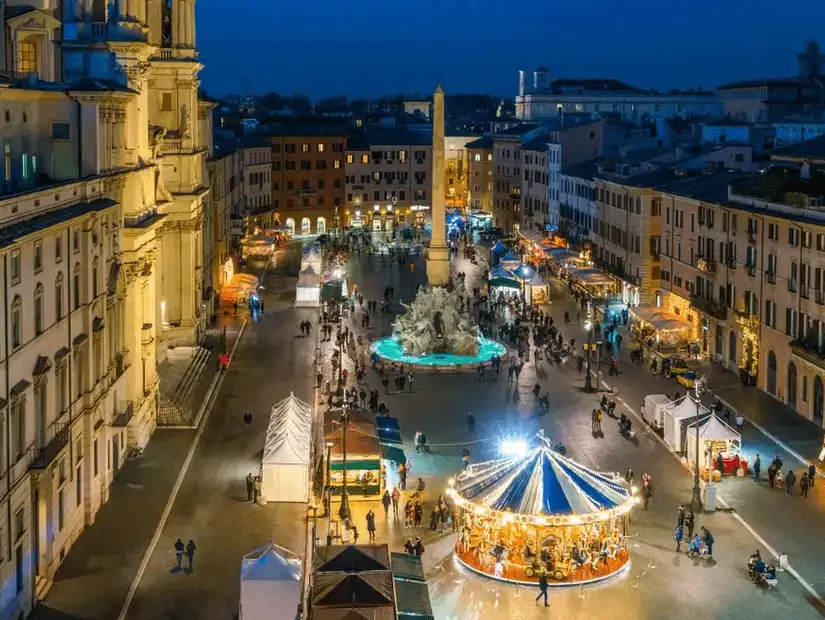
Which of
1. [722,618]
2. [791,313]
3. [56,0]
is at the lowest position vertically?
[722,618]

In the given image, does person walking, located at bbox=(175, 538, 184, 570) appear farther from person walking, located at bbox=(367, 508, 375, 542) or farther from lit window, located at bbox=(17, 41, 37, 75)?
lit window, located at bbox=(17, 41, 37, 75)

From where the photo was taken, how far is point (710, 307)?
6988 centimetres

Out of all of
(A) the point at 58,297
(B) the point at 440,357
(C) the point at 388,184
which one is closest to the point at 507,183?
(C) the point at 388,184

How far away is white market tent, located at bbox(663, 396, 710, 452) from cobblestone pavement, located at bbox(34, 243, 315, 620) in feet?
50.5

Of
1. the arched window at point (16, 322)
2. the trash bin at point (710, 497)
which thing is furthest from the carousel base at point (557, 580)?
the arched window at point (16, 322)

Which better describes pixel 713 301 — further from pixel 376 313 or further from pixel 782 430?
pixel 376 313

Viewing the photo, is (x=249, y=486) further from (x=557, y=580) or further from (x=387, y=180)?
(x=387, y=180)

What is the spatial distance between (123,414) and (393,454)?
9310 millimetres

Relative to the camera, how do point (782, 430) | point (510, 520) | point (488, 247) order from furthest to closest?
point (488, 247) → point (782, 430) → point (510, 520)

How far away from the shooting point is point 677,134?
428ft

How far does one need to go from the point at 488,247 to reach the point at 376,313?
52048 millimetres

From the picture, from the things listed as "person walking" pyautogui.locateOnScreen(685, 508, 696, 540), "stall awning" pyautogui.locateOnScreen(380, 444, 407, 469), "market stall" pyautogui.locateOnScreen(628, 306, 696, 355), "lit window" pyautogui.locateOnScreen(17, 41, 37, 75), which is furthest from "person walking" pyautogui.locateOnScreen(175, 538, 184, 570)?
"market stall" pyautogui.locateOnScreen(628, 306, 696, 355)

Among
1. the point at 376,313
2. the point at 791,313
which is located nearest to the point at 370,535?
the point at 791,313

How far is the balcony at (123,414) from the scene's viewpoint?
150ft
